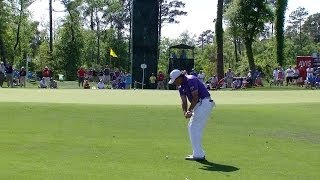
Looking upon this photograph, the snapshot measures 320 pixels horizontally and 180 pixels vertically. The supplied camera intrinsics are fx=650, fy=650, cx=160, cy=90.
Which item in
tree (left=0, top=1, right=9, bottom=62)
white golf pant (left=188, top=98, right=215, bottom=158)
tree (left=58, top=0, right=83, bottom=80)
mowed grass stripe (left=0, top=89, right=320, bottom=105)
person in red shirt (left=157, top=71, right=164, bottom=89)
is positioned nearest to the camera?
white golf pant (left=188, top=98, right=215, bottom=158)

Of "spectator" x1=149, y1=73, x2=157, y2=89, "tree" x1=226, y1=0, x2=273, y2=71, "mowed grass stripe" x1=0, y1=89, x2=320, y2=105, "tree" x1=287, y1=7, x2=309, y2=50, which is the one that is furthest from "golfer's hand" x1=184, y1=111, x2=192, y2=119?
"tree" x1=287, y1=7, x2=309, y2=50

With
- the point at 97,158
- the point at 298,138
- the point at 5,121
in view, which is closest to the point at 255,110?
the point at 298,138

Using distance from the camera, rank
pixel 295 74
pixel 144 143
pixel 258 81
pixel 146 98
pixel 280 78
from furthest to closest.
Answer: pixel 258 81
pixel 280 78
pixel 295 74
pixel 146 98
pixel 144 143

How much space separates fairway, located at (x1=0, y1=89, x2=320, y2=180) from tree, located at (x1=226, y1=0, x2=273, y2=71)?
41.5 meters

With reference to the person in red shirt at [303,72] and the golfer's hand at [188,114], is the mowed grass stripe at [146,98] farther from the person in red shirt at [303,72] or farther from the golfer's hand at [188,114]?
the person in red shirt at [303,72]

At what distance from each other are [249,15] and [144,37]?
20.6 m

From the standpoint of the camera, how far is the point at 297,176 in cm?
1187

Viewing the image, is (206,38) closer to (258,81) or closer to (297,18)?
(297,18)

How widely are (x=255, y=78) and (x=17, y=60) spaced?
152ft

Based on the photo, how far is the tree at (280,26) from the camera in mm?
73500

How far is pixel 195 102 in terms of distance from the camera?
1298 centimetres

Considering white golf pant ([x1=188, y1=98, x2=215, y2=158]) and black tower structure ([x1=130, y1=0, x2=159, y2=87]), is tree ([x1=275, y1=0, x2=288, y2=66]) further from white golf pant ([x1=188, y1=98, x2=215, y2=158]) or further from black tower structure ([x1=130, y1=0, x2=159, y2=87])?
white golf pant ([x1=188, y1=98, x2=215, y2=158])

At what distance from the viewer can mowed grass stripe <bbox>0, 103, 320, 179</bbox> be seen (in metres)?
12.0

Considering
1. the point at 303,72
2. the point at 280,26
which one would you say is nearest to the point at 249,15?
the point at 280,26
